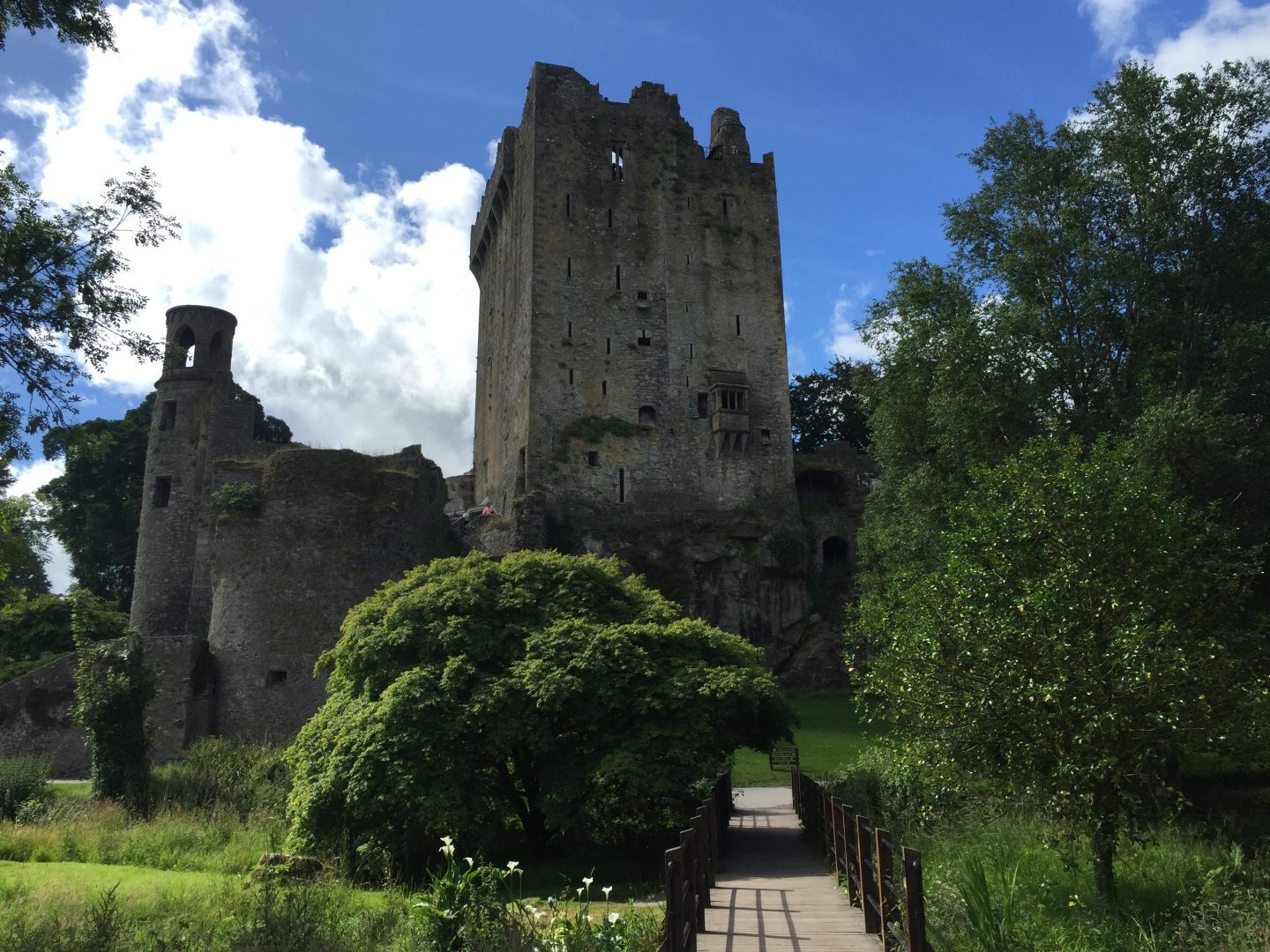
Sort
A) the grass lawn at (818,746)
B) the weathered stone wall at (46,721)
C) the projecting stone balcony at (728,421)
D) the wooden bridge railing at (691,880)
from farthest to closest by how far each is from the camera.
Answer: the projecting stone balcony at (728,421) < the weathered stone wall at (46,721) < the grass lawn at (818,746) < the wooden bridge railing at (691,880)

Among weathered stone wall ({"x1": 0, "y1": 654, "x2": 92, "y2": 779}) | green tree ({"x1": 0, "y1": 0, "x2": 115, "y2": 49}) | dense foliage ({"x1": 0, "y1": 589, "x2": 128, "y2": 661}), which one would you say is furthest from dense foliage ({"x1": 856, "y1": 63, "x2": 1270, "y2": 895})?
dense foliage ({"x1": 0, "y1": 589, "x2": 128, "y2": 661})

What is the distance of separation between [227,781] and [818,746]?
14.4 metres

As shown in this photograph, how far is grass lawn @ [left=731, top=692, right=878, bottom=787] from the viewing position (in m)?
25.4

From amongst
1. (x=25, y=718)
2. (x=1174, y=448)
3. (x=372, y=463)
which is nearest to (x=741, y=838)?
(x=1174, y=448)

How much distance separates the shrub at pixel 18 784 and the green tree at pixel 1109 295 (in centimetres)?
1871

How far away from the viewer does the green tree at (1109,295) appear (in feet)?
67.9

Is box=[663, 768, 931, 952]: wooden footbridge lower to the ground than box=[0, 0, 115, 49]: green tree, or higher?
lower

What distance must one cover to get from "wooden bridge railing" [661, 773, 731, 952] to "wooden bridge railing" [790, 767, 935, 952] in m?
1.47

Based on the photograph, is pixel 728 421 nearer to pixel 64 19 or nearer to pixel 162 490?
pixel 162 490

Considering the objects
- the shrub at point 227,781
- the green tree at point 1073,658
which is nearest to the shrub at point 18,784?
the shrub at point 227,781

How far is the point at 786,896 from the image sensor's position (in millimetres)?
11172

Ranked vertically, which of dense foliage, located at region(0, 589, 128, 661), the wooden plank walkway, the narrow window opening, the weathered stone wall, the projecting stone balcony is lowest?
the wooden plank walkway

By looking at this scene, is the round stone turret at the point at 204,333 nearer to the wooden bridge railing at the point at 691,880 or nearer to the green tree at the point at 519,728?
the green tree at the point at 519,728

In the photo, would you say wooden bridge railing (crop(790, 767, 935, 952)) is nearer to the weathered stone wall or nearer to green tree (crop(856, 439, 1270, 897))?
green tree (crop(856, 439, 1270, 897))
